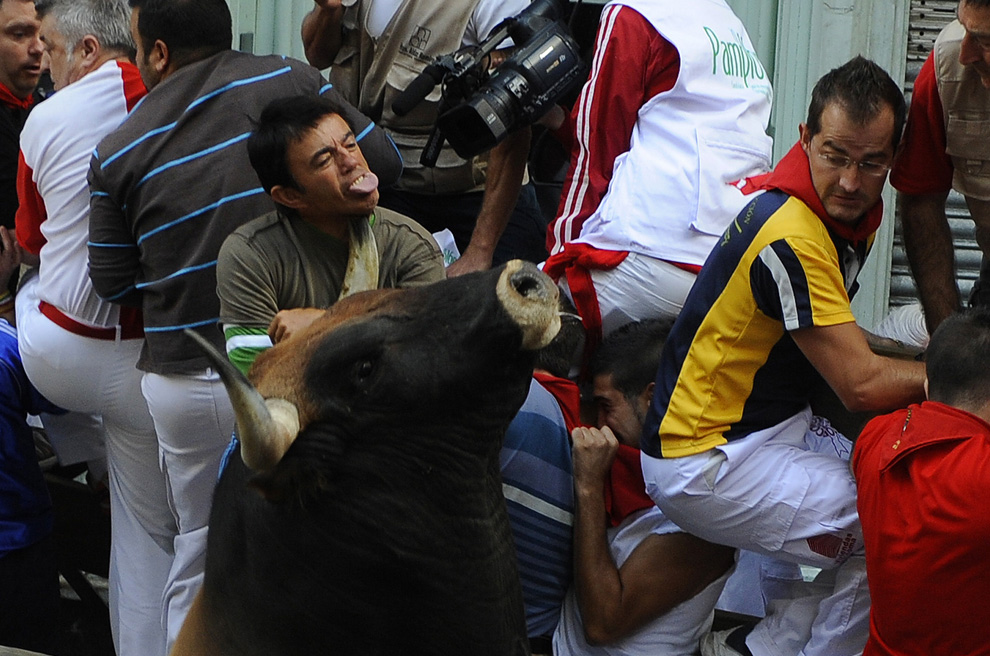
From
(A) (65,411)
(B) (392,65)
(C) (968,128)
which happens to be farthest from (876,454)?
(A) (65,411)

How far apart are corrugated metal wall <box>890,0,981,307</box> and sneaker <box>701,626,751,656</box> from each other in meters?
2.38

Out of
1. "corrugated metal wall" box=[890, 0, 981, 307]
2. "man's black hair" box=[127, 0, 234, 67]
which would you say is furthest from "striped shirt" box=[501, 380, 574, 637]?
"corrugated metal wall" box=[890, 0, 981, 307]

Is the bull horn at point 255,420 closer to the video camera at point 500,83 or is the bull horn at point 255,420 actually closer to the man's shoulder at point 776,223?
the man's shoulder at point 776,223

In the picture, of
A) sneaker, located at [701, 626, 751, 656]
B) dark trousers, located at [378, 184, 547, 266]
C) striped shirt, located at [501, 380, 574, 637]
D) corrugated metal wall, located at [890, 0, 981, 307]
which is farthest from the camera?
corrugated metal wall, located at [890, 0, 981, 307]

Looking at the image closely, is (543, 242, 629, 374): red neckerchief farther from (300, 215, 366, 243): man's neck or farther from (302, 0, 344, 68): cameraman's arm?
(302, 0, 344, 68): cameraman's arm

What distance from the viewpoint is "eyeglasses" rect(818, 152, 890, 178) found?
10.7ft

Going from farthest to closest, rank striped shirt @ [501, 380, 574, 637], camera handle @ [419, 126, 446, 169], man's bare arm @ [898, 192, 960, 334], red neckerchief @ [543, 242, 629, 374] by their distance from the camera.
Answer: camera handle @ [419, 126, 446, 169], man's bare arm @ [898, 192, 960, 334], red neckerchief @ [543, 242, 629, 374], striped shirt @ [501, 380, 574, 637]

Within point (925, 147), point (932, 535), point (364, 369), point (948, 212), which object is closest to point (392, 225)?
point (364, 369)

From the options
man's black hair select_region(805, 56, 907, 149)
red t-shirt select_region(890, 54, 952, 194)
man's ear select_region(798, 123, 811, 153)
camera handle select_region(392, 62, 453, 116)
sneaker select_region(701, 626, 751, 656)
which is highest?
man's black hair select_region(805, 56, 907, 149)

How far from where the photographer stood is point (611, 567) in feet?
11.7

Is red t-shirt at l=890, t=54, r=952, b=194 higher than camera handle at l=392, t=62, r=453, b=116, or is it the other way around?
camera handle at l=392, t=62, r=453, b=116

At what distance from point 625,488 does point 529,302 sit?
170 centimetres

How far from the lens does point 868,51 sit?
5598 mm

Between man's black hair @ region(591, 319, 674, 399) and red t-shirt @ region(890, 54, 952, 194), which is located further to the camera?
red t-shirt @ region(890, 54, 952, 194)
